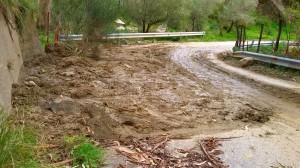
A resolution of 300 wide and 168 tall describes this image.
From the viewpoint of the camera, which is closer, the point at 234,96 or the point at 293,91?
the point at 234,96

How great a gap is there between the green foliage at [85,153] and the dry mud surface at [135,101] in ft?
1.45

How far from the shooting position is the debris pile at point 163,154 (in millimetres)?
4742

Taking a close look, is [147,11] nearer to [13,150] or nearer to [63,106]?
[63,106]

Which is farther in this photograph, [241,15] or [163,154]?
[241,15]

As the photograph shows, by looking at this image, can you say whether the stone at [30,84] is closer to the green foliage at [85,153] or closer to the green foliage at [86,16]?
the green foliage at [85,153]

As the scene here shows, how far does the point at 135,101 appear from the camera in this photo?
7.73m

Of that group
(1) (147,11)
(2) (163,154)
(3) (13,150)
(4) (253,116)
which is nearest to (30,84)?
(2) (163,154)

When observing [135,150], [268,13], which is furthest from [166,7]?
[135,150]

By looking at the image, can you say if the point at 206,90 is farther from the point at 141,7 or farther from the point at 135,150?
the point at 141,7

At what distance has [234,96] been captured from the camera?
877 centimetres

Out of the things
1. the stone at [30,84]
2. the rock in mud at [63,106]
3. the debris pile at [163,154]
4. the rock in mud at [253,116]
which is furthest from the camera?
the stone at [30,84]

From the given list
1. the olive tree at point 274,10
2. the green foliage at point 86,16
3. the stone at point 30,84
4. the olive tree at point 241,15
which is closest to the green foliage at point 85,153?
the stone at point 30,84

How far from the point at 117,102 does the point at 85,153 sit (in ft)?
9.99

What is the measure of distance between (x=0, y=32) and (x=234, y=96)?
18.8ft
